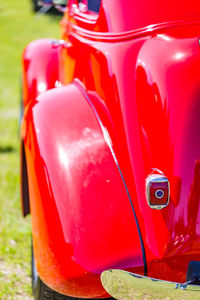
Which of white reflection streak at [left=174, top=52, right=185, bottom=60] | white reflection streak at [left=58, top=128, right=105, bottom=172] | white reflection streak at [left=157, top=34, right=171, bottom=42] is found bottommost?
white reflection streak at [left=58, top=128, right=105, bottom=172]

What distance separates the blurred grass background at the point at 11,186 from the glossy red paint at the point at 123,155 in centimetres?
86

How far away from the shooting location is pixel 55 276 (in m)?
1.72

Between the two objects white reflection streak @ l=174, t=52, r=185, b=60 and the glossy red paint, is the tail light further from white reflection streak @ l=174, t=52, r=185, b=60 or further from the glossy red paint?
white reflection streak @ l=174, t=52, r=185, b=60

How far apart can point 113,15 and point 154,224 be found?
1.03 m

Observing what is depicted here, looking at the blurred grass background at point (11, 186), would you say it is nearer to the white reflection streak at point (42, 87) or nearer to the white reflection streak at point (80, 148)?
the white reflection streak at point (42, 87)

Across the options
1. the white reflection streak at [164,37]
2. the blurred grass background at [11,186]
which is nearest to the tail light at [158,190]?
the white reflection streak at [164,37]

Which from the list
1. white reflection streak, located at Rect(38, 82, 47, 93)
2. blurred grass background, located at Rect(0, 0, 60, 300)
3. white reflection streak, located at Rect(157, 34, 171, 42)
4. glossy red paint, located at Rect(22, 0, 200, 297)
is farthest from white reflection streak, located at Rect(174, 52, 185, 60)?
blurred grass background, located at Rect(0, 0, 60, 300)

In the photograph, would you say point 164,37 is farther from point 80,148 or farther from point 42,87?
point 42,87

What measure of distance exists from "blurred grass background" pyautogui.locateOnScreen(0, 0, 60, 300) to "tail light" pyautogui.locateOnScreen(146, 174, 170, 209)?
49.4 inches

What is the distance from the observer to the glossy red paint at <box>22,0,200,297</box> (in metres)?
1.66

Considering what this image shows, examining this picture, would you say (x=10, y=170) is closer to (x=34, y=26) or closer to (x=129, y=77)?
(x=129, y=77)

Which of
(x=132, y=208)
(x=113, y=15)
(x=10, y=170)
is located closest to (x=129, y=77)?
(x=113, y=15)

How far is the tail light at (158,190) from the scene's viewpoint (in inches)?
64.7

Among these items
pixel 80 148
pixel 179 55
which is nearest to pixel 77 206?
pixel 80 148
